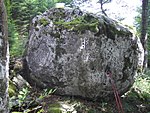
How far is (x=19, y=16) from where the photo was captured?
36.9 ft

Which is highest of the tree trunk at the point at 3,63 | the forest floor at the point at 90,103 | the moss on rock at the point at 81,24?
the tree trunk at the point at 3,63

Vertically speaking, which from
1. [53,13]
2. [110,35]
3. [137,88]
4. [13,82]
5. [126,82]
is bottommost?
[137,88]

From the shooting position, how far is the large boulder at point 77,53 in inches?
240

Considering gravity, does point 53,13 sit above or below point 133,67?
above

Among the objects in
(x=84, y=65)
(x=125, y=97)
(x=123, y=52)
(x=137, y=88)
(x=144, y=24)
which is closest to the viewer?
(x=84, y=65)

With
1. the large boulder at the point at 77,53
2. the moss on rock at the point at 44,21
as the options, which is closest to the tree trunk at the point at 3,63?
the large boulder at the point at 77,53

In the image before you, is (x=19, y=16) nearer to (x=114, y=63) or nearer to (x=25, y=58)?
(x=25, y=58)

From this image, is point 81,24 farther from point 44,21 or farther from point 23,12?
point 23,12

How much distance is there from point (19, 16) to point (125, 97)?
6.26m

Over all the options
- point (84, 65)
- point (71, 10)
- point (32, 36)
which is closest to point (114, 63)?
point (84, 65)

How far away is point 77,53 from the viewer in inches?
238

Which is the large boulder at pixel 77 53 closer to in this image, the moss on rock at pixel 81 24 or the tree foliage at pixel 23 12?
the moss on rock at pixel 81 24

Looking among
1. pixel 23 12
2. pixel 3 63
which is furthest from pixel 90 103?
pixel 23 12

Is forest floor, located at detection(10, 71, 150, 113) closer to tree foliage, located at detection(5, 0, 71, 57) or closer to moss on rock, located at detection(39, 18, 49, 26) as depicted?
moss on rock, located at detection(39, 18, 49, 26)
